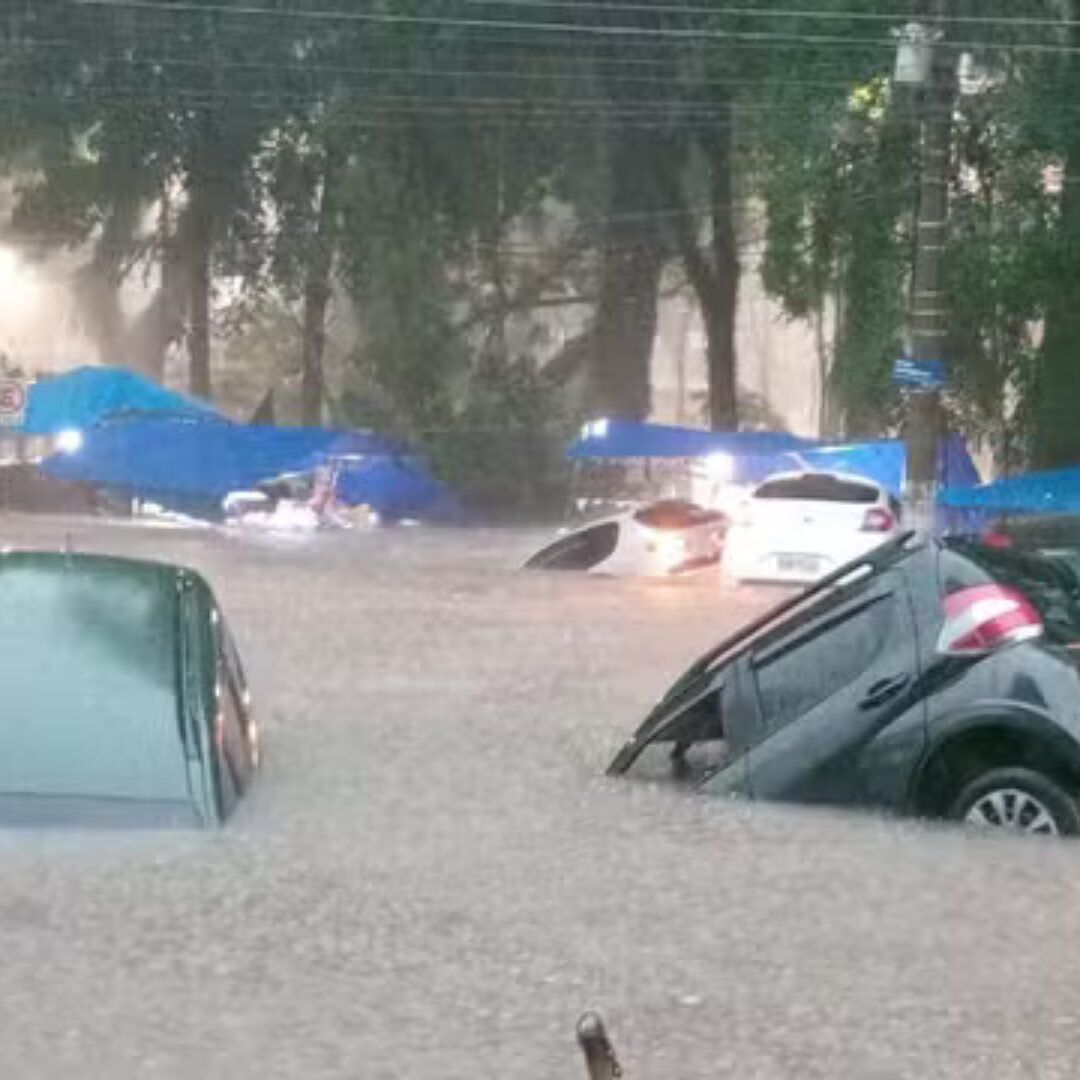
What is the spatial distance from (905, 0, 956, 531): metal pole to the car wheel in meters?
12.8

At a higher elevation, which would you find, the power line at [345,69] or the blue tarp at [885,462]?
the power line at [345,69]

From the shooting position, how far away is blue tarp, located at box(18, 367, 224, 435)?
1195 inches

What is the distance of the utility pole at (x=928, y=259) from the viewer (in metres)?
19.5

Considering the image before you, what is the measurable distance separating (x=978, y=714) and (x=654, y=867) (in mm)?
1134

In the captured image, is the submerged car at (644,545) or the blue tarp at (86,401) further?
the blue tarp at (86,401)

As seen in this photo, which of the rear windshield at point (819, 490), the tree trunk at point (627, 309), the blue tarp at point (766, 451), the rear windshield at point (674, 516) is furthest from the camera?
the tree trunk at point (627, 309)

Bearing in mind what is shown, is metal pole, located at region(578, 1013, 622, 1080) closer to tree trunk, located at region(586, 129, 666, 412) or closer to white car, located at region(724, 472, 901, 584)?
white car, located at region(724, 472, 901, 584)

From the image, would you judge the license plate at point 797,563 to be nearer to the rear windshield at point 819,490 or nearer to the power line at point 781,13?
the rear windshield at point 819,490

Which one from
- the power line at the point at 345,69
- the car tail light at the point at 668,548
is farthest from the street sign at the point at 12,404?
the car tail light at the point at 668,548

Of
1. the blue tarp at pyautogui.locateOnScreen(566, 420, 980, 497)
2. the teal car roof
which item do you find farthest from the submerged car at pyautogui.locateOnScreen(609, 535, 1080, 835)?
the blue tarp at pyautogui.locateOnScreen(566, 420, 980, 497)

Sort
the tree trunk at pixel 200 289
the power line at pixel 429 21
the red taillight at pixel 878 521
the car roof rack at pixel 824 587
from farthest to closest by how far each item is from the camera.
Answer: the tree trunk at pixel 200 289, the power line at pixel 429 21, the red taillight at pixel 878 521, the car roof rack at pixel 824 587

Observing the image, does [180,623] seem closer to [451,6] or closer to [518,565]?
[518,565]

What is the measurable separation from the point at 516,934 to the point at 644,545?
49.1ft

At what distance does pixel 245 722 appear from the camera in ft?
24.9
